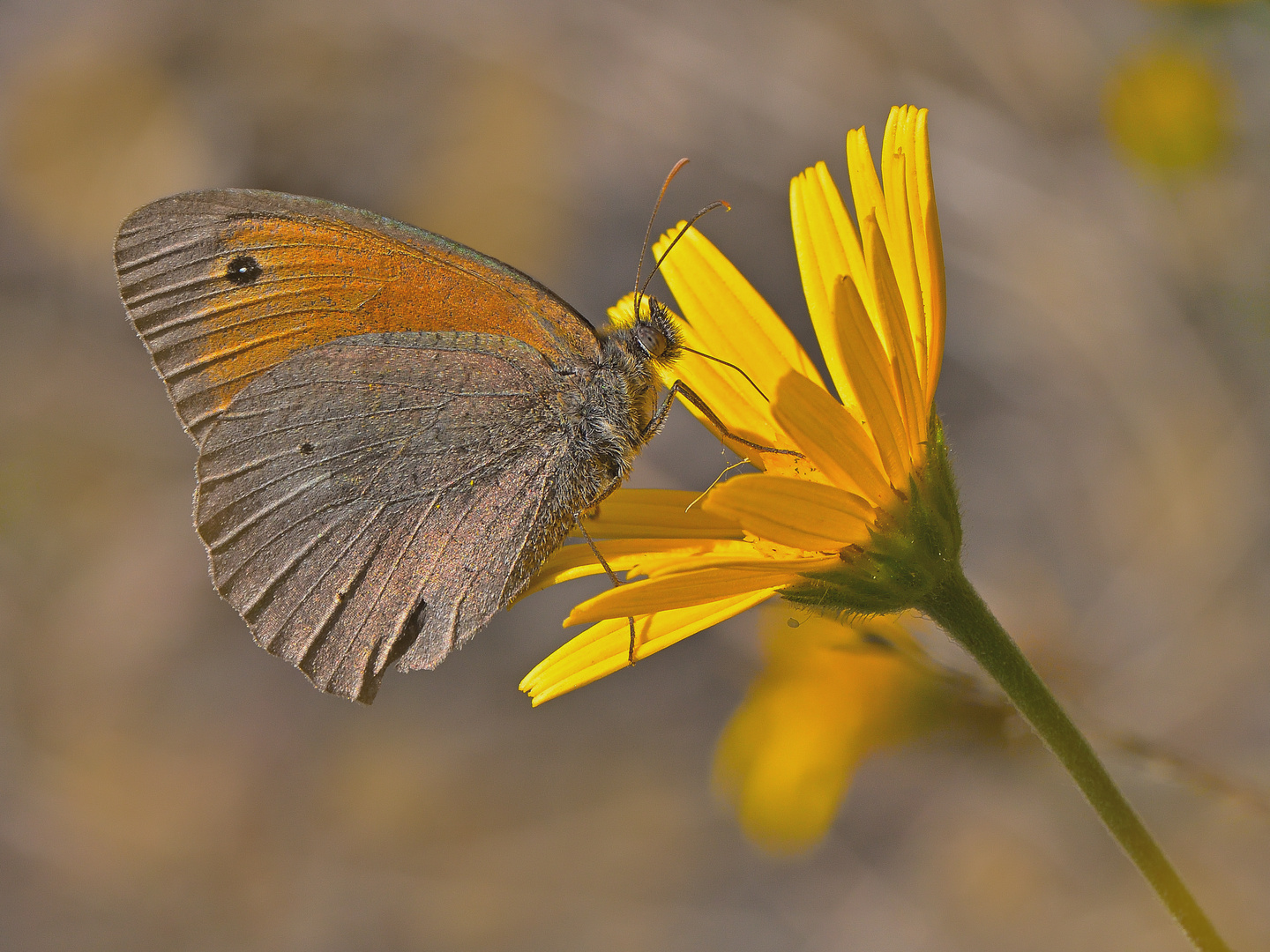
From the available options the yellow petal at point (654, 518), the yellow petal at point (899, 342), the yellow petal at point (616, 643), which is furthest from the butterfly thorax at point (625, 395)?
the yellow petal at point (899, 342)

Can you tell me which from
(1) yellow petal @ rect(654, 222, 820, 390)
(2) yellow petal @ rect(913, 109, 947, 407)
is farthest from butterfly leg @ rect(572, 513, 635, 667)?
(2) yellow petal @ rect(913, 109, 947, 407)

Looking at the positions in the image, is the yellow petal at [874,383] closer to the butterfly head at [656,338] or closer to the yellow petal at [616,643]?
the yellow petal at [616,643]

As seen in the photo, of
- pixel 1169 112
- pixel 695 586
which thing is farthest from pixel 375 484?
pixel 1169 112

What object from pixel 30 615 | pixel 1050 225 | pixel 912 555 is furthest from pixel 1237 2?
pixel 30 615

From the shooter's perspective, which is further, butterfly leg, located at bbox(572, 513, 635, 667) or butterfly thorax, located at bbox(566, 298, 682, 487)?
butterfly thorax, located at bbox(566, 298, 682, 487)

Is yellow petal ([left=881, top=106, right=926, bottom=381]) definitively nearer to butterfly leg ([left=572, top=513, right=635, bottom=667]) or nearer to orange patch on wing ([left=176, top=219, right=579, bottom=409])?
butterfly leg ([left=572, top=513, right=635, bottom=667])

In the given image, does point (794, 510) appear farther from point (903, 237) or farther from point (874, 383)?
point (903, 237)

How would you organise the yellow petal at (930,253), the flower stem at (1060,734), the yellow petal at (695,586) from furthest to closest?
1. the yellow petal at (930,253)
2. the yellow petal at (695,586)
3. the flower stem at (1060,734)
